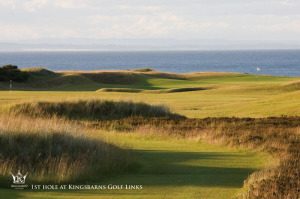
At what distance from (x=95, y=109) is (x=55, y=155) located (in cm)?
1698

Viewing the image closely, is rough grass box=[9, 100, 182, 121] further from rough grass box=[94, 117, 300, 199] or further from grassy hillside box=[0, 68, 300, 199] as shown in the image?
rough grass box=[94, 117, 300, 199]

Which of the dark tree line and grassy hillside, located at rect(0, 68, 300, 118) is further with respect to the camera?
the dark tree line

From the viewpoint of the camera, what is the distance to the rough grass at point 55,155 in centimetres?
1153

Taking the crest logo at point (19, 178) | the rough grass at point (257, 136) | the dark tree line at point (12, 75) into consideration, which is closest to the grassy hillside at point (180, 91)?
the dark tree line at point (12, 75)

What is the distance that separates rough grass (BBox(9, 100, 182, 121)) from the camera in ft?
94.5

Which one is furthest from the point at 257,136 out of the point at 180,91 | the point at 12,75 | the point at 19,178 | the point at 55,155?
the point at 12,75

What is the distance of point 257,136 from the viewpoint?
59.6ft

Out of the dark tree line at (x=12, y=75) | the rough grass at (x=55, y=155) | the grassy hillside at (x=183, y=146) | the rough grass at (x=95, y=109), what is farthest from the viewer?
the dark tree line at (x=12, y=75)

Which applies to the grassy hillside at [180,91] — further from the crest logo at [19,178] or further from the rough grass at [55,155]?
the crest logo at [19,178]

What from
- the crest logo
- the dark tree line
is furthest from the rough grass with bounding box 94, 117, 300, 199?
the dark tree line

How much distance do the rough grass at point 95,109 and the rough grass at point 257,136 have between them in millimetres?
4318

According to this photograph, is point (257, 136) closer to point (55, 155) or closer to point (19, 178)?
point (55, 155)

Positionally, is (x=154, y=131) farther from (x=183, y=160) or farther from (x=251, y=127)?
(x=183, y=160)

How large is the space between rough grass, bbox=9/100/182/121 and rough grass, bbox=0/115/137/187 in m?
14.3
